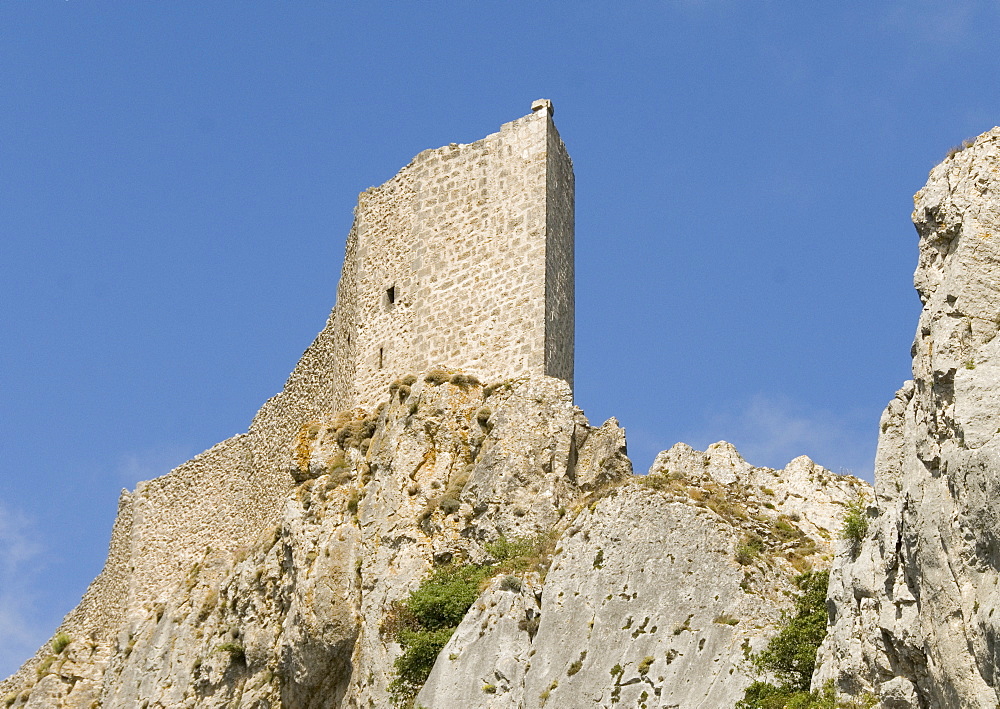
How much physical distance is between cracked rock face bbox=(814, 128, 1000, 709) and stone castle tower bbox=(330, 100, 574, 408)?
37.8ft

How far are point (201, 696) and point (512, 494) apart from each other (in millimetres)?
7817

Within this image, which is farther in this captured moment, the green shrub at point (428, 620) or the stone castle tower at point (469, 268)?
the stone castle tower at point (469, 268)

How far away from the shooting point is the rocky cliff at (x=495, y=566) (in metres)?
19.6

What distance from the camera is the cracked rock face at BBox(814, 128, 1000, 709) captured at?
44.6 ft

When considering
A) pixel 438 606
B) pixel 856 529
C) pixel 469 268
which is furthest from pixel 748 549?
pixel 469 268

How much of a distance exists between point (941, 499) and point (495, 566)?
10.5 meters

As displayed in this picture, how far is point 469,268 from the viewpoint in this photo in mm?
29016

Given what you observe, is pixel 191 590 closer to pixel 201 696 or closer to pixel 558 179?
pixel 201 696

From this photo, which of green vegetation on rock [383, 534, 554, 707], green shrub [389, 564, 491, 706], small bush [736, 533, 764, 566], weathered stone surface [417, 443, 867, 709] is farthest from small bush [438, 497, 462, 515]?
small bush [736, 533, 764, 566]

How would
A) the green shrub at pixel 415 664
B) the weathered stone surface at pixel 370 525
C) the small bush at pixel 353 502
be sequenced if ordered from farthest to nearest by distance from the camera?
1. the small bush at pixel 353 502
2. the weathered stone surface at pixel 370 525
3. the green shrub at pixel 415 664

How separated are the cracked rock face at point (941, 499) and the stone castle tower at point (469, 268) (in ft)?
→ 37.8

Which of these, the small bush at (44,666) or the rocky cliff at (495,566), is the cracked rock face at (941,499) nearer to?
the rocky cliff at (495,566)

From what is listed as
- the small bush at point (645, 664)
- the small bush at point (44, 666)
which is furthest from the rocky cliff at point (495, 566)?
the small bush at point (44, 666)

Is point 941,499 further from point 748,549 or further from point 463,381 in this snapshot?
point 463,381
